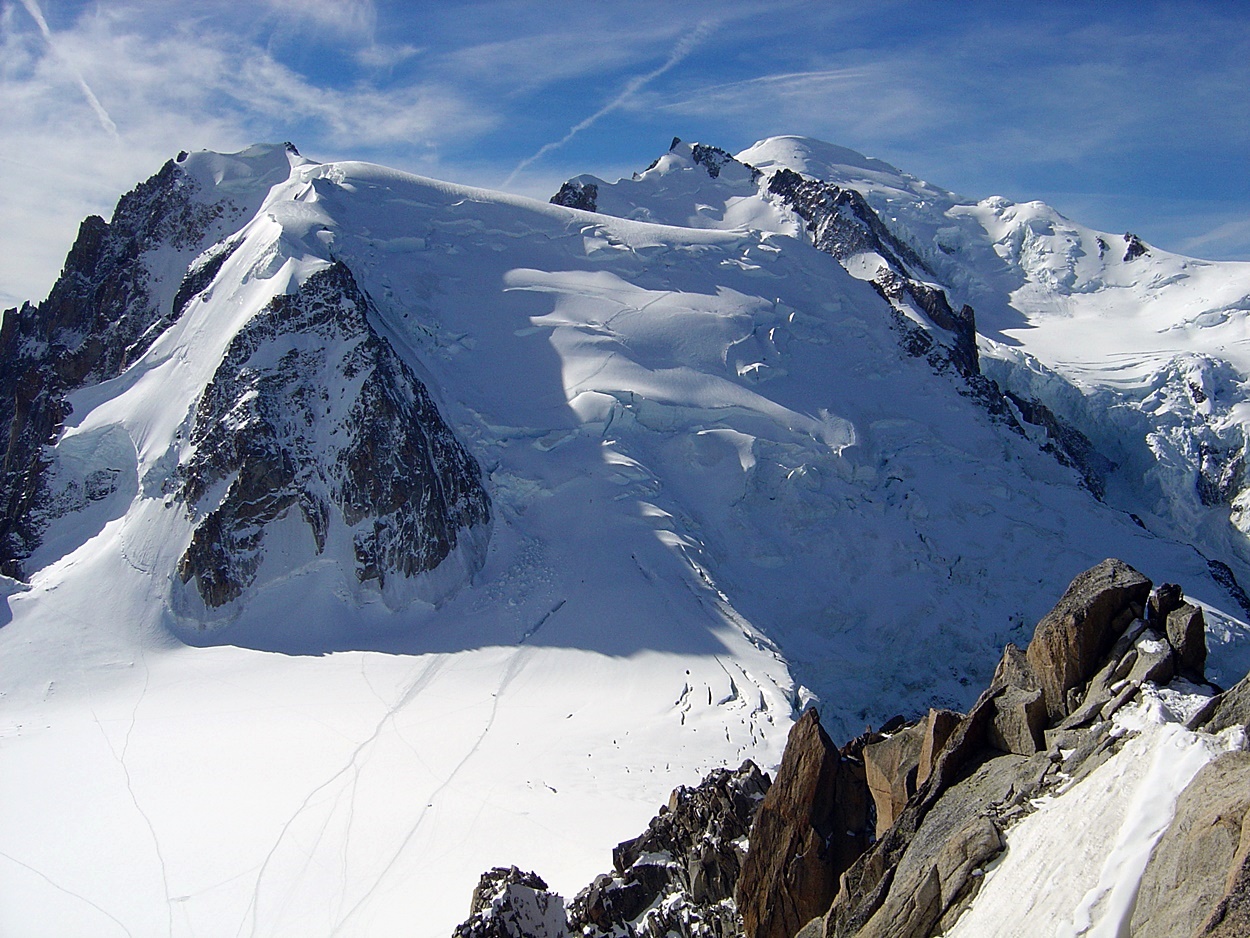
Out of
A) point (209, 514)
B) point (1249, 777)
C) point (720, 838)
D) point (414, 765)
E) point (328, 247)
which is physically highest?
point (328, 247)

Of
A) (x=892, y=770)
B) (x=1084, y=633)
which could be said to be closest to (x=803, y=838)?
(x=892, y=770)

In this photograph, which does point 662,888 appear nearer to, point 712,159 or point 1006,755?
point 1006,755

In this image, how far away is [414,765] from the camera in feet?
108

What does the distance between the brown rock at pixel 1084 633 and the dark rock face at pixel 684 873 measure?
725 cm

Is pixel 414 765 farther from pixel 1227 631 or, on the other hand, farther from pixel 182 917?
pixel 1227 631

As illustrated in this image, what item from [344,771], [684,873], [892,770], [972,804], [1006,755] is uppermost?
[972,804]

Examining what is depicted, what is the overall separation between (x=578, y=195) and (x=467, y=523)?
42.0m

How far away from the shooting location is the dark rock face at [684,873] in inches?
705

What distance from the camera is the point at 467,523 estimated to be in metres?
47.3

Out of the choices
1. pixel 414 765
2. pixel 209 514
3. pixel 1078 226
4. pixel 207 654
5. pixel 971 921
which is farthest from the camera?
pixel 1078 226

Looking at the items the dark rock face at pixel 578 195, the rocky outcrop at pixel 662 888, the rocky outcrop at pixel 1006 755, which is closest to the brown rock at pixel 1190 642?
the rocky outcrop at pixel 1006 755

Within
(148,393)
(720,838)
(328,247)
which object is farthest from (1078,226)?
(720,838)

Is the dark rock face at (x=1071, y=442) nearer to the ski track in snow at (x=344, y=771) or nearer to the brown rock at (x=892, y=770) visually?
the ski track in snow at (x=344, y=771)

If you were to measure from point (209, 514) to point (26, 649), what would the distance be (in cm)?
949
